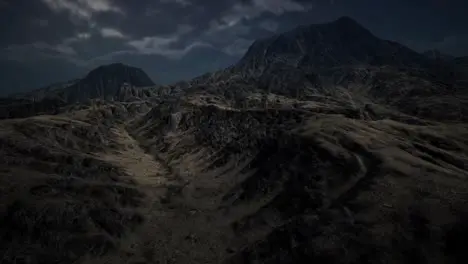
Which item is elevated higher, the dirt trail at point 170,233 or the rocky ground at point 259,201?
the rocky ground at point 259,201

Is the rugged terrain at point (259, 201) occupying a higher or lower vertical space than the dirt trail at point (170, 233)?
higher

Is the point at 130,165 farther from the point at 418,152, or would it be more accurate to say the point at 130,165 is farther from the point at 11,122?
the point at 418,152

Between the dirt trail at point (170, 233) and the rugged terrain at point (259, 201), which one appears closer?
the rugged terrain at point (259, 201)

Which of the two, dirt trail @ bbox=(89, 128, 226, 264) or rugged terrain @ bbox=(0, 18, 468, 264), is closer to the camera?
rugged terrain @ bbox=(0, 18, 468, 264)

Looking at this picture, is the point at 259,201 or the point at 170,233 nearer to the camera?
the point at 170,233

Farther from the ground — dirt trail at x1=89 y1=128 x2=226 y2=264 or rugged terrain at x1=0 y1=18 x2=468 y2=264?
rugged terrain at x1=0 y1=18 x2=468 y2=264

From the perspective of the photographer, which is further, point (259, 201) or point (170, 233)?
point (259, 201)

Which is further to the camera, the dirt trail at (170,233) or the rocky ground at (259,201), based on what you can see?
the dirt trail at (170,233)

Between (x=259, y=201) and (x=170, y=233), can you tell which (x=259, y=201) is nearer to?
(x=259, y=201)

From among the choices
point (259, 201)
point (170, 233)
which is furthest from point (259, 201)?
point (170, 233)

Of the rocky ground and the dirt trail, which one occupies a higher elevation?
the rocky ground

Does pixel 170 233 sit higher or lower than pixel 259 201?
lower
